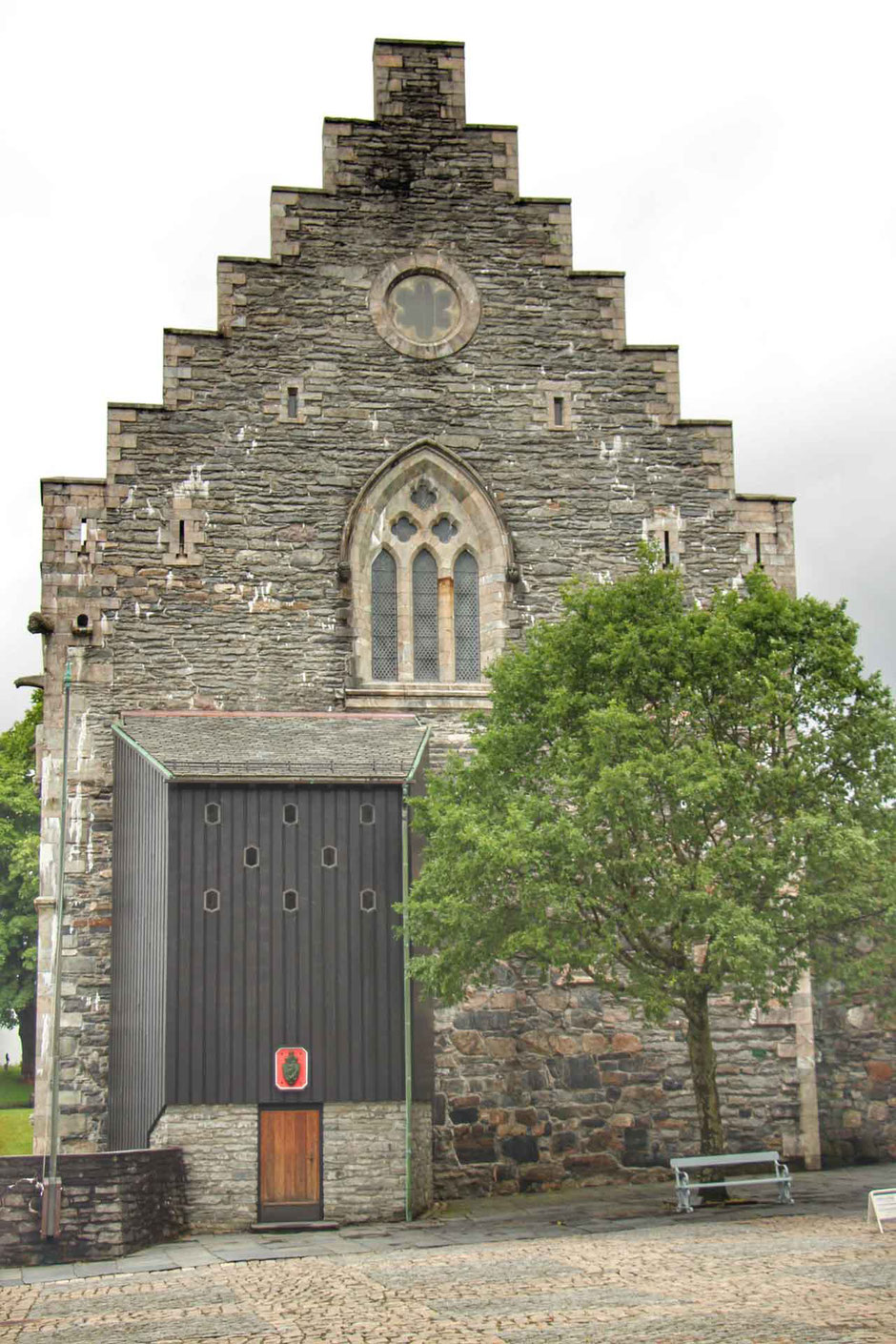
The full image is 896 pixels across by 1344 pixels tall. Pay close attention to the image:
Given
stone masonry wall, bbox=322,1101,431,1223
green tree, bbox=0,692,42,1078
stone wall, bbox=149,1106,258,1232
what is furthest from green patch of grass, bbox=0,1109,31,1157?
stone masonry wall, bbox=322,1101,431,1223

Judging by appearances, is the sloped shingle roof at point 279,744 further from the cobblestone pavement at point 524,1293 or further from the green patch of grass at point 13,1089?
the green patch of grass at point 13,1089

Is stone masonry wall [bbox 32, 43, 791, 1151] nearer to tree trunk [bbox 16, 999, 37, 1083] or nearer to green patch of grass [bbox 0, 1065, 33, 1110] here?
green patch of grass [bbox 0, 1065, 33, 1110]

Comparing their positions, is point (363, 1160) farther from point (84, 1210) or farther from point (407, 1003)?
point (84, 1210)

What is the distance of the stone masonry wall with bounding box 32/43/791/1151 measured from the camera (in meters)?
24.3

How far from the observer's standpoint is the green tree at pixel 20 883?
43531 mm

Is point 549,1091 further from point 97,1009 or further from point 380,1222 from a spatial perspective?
point 97,1009

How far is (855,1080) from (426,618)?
9500 millimetres

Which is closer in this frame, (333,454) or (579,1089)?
(579,1089)

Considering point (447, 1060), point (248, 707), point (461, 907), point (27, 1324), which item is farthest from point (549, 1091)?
point (27, 1324)

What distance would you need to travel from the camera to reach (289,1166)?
65.6 ft

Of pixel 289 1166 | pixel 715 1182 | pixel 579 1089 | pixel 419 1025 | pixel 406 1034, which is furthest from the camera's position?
pixel 579 1089

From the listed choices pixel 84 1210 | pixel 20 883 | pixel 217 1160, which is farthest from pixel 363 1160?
pixel 20 883

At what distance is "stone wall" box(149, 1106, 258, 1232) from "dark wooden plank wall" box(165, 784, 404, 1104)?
0.66ft

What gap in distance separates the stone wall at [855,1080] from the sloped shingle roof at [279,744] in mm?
7756
